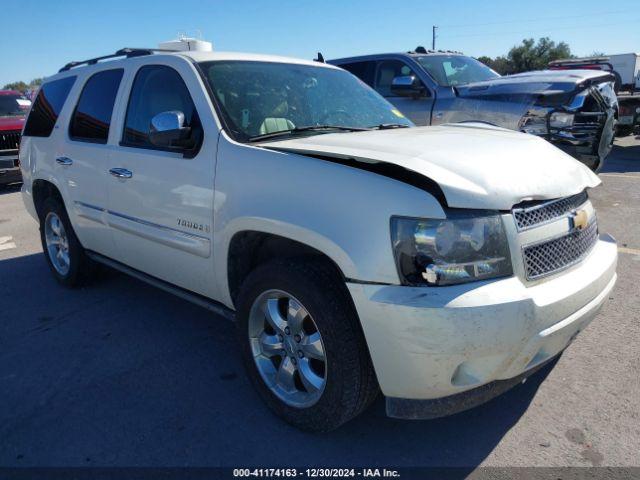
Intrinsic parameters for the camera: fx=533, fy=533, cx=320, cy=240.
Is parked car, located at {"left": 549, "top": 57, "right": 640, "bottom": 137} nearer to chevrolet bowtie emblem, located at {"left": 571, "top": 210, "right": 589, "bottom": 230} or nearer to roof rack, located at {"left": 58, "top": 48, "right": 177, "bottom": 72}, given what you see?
chevrolet bowtie emblem, located at {"left": 571, "top": 210, "right": 589, "bottom": 230}

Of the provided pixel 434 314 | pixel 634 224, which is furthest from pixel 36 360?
pixel 634 224

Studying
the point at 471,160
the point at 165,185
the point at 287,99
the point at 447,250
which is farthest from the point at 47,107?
the point at 447,250

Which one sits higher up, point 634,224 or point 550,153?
point 550,153

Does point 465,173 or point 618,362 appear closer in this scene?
point 465,173

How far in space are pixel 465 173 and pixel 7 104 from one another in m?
12.7

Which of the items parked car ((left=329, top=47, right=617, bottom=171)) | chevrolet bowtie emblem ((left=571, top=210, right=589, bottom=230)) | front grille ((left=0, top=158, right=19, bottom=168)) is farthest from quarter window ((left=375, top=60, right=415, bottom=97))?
front grille ((left=0, top=158, right=19, bottom=168))

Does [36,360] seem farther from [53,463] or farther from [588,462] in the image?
[588,462]

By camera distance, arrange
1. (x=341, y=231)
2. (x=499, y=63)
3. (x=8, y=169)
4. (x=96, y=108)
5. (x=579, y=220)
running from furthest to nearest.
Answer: (x=499, y=63)
(x=8, y=169)
(x=96, y=108)
(x=579, y=220)
(x=341, y=231)

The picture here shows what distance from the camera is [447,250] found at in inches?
87.7

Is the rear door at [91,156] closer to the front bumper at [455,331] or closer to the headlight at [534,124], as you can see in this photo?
the front bumper at [455,331]

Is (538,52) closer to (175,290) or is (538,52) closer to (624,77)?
(624,77)

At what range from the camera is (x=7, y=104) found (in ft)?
39.7

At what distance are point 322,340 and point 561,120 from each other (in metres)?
5.34

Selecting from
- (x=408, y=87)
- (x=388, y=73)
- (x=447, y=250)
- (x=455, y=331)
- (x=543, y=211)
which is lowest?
(x=455, y=331)
